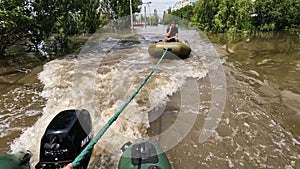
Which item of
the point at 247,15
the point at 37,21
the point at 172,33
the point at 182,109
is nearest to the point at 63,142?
the point at 182,109

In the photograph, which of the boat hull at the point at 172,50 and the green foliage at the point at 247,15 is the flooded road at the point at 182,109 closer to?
the boat hull at the point at 172,50

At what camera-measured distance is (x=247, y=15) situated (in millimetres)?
21812

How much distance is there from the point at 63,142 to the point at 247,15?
72.6ft

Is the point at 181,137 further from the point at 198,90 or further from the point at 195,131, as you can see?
the point at 198,90

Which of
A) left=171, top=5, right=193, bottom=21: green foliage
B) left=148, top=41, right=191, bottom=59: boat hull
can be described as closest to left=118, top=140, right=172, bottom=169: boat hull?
left=148, top=41, right=191, bottom=59: boat hull

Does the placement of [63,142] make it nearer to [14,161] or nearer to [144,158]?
[14,161]

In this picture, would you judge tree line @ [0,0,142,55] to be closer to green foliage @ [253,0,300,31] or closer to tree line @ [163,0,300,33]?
tree line @ [163,0,300,33]

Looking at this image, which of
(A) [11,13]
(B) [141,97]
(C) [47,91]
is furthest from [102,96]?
(A) [11,13]

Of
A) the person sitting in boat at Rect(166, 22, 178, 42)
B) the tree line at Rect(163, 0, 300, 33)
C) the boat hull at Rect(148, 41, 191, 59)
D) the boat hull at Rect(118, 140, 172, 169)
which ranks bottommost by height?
the boat hull at Rect(118, 140, 172, 169)

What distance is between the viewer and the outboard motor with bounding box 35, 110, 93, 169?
2601mm

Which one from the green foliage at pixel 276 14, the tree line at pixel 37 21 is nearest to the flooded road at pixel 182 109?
the tree line at pixel 37 21

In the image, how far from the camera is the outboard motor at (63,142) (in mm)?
2601

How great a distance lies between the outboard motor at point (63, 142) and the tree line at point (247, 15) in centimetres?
2062

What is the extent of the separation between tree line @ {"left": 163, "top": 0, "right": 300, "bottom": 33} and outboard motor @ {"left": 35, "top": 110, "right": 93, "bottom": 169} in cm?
2062
